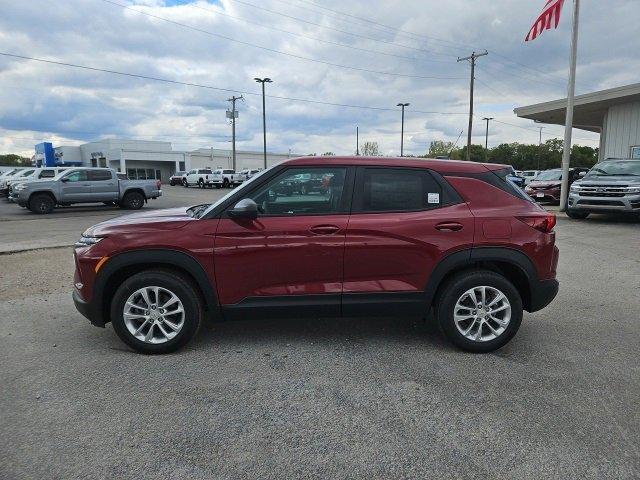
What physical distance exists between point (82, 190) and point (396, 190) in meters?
17.8

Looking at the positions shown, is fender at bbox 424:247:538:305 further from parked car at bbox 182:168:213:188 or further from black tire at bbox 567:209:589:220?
parked car at bbox 182:168:213:188

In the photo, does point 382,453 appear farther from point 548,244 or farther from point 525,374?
point 548,244

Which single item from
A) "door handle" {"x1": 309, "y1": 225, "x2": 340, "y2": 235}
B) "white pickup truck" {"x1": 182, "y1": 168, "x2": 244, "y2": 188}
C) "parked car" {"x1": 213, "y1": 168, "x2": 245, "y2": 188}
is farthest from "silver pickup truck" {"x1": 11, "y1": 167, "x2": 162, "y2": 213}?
"parked car" {"x1": 213, "y1": 168, "x2": 245, "y2": 188}

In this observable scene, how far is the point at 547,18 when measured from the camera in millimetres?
15336

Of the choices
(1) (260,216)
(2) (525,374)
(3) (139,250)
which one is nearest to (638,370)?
(2) (525,374)

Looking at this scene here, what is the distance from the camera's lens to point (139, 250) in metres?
3.91

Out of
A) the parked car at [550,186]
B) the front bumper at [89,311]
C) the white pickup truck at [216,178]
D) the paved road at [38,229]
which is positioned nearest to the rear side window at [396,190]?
the front bumper at [89,311]

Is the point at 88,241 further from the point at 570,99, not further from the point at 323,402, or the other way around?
the point at 570,99

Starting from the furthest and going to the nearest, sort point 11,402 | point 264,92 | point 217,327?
point 264,92, point 217,327, point 11,402

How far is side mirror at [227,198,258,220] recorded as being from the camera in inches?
150

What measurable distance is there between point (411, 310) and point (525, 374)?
1003 mm

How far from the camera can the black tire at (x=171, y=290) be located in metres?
3.94

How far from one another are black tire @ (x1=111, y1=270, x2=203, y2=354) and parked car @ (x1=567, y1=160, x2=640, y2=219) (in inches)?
498

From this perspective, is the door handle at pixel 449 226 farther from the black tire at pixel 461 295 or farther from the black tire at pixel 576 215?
the black tire at pixel 576 215
